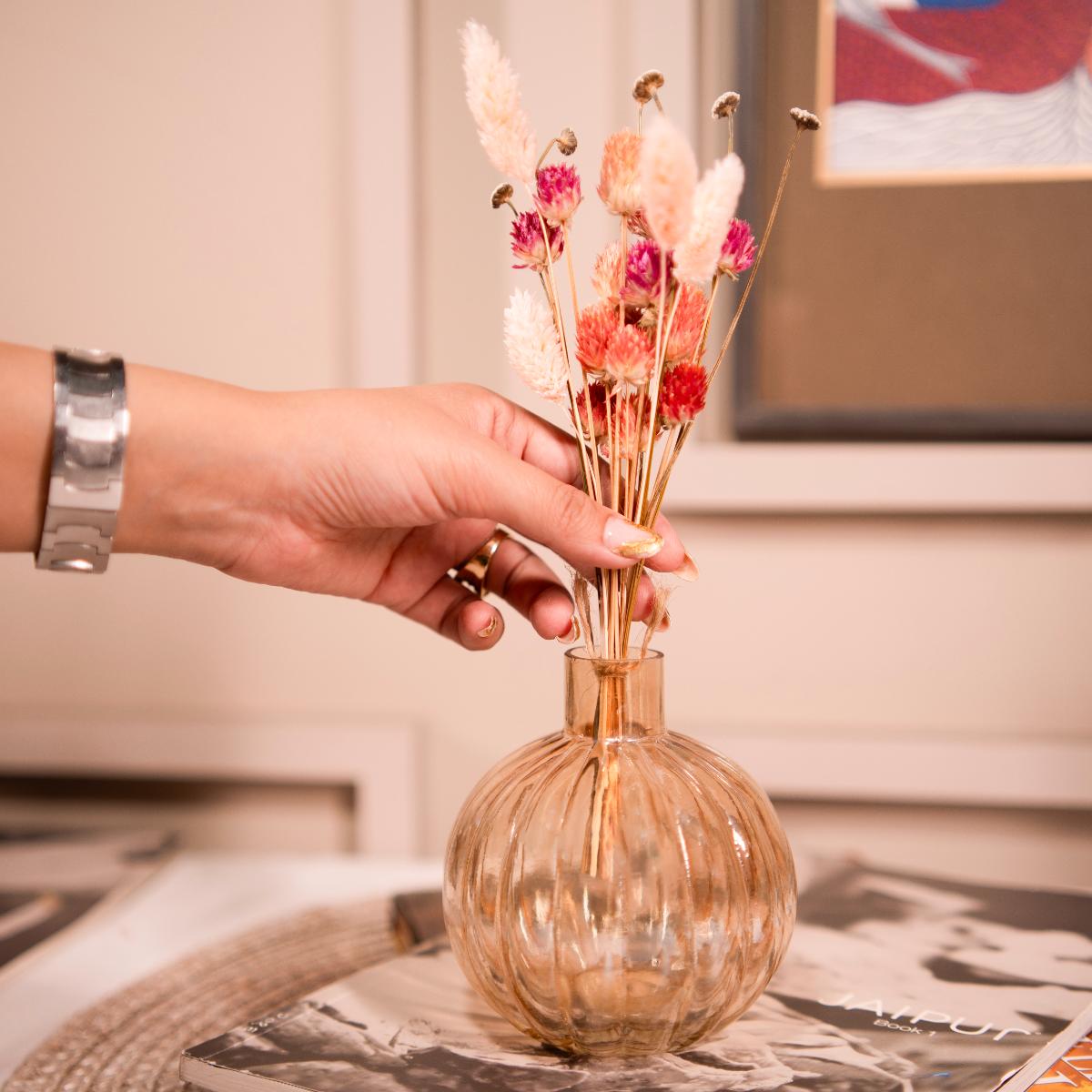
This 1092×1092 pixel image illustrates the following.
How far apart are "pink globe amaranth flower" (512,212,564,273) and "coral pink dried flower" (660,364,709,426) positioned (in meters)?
0.07

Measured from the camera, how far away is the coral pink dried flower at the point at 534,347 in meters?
0.43

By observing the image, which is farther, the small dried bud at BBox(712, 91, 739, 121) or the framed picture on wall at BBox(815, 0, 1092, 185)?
the framed picture on wall at BBox(815, 0, 1092, 185)

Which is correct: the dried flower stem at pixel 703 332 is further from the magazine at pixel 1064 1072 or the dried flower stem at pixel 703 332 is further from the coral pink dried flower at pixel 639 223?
the magazine at pixel 1064 1072

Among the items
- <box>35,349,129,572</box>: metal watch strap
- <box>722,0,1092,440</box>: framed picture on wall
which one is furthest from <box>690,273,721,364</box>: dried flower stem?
<box>722,0,1092,440</box>: framed picture on wall

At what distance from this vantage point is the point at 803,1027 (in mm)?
480

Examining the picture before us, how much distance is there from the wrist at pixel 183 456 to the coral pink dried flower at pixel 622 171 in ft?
0.58

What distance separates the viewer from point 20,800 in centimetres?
94

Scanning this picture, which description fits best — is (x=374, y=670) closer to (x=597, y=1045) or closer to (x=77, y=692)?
(x=77, y=692)

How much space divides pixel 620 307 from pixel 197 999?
41cm

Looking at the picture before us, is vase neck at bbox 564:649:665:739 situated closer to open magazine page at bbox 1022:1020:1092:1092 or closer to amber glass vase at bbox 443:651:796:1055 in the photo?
→ amber glass vase at bbox 443:651:796:1055

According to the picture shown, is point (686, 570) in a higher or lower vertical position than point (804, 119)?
lower

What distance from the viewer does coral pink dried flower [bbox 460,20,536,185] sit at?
1.34 ft

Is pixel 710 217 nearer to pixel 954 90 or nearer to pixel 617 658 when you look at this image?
pixel 617 658

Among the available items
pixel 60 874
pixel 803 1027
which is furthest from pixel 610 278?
pixel 60 874
